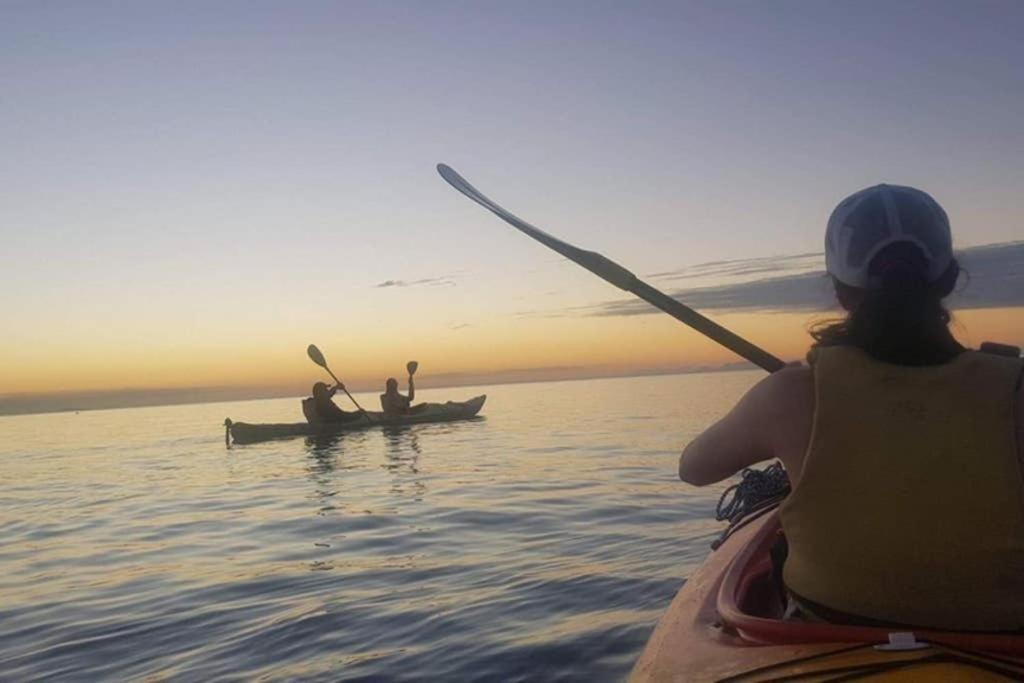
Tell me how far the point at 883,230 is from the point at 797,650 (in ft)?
4.32

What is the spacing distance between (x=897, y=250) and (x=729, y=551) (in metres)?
2.82

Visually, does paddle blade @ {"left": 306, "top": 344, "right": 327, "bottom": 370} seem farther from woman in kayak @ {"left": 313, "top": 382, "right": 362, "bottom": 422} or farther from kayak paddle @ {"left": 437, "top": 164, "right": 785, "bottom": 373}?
kayak paddle @ {"left": 437, "top": 164, "right": 785, "bottom": 373}

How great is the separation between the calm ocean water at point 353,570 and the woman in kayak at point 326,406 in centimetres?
964

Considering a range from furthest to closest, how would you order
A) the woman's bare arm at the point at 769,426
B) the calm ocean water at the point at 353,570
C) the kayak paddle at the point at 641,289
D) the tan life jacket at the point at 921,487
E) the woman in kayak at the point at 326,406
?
1. the woman in kayak at the point at 326,406
2. the calm ocean water at the point at 353,570
3. the kayak paddle at the point at 641,289
4. the woman's bare arm at the point at 769,426
5. the tan life jacket at the point at 921,487

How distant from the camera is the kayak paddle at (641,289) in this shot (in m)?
4.57

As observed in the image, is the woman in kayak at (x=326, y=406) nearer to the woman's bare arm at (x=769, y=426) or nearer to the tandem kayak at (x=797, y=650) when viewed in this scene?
the tandem kayak at (x=797, y=650)

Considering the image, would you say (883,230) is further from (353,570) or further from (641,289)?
(353,570)

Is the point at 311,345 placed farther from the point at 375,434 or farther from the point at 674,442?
the point at 674,442

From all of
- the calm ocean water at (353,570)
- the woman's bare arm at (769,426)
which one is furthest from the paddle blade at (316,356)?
the woman's bare arm at (769,426)

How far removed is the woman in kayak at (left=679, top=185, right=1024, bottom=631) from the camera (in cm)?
227

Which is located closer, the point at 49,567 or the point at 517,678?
the point at 517,678

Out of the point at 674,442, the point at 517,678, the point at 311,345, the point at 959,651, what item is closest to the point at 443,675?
the point at 517,678

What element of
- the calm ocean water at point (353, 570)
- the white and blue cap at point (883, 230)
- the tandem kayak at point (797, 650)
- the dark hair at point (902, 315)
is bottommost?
the calm ocean water at point (353, 570)

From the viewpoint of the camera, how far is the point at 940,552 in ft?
7.61
